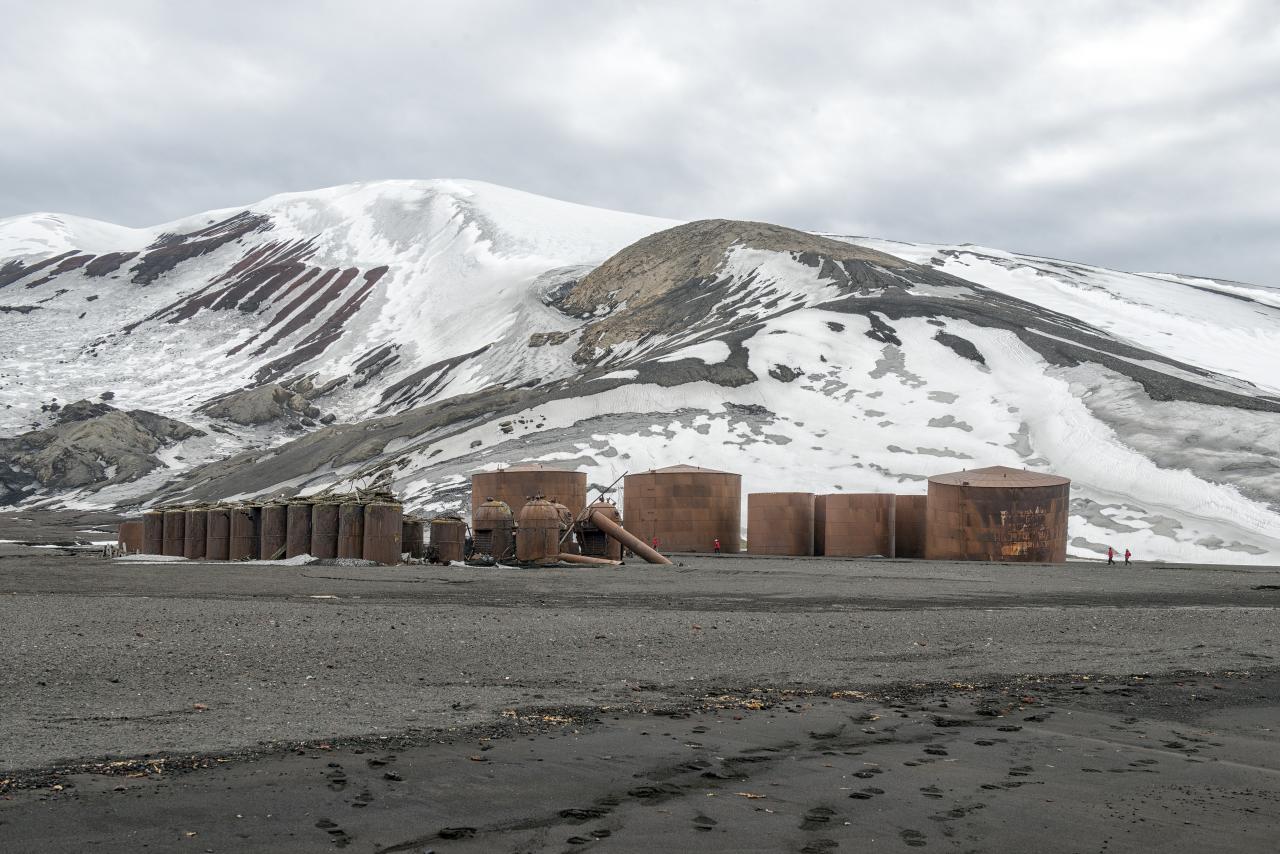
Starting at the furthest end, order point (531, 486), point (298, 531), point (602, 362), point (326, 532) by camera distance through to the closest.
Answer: point (602, 362) → point (531, 486) → point (298, 531) → point (326, 532)

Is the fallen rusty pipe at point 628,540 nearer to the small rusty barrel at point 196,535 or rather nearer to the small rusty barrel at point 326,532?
the small rusty barrel at point 326,532

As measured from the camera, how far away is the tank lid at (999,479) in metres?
41.8

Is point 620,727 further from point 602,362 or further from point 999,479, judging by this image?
point 602,362

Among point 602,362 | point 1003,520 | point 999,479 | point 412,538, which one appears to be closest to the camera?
point 412,538

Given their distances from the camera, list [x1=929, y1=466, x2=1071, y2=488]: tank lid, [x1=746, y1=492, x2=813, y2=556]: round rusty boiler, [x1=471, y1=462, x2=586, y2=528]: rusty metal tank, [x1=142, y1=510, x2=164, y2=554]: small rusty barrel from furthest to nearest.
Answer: [x1=746, y1=492, x2=813, y2=556]: round rusty boiler < [x1=929, y1=466, x2=1071, y2=488]: tank lid < [x1=471, y1=462, x2=586, y2=528]: rusty metal tank < [x1=142, y1=510, x2=164, y2=554]: small rusty barrel

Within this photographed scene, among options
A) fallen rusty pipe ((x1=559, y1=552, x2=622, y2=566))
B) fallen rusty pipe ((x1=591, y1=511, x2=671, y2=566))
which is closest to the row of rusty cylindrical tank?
fallen rusty pipe ((x1=559, y1=552, x2=622, y2=566))

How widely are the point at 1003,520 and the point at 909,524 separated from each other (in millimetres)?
4747

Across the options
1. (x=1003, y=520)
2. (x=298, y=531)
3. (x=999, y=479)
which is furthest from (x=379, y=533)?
(x=999, y=479)

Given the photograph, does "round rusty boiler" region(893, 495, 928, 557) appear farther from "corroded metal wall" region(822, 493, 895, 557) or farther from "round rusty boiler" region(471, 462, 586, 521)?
"round rusty boiler" region(471, 462, 586, 521)

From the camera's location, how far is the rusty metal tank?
40.7 metres

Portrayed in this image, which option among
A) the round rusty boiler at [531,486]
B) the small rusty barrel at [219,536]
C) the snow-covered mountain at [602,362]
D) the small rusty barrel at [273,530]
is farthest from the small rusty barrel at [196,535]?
the snow-covered mountain at [602,362]

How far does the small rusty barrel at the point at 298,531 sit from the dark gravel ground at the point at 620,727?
13319 millimetres

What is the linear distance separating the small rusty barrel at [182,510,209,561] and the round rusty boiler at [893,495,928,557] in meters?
24.8

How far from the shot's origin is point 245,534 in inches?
1341
